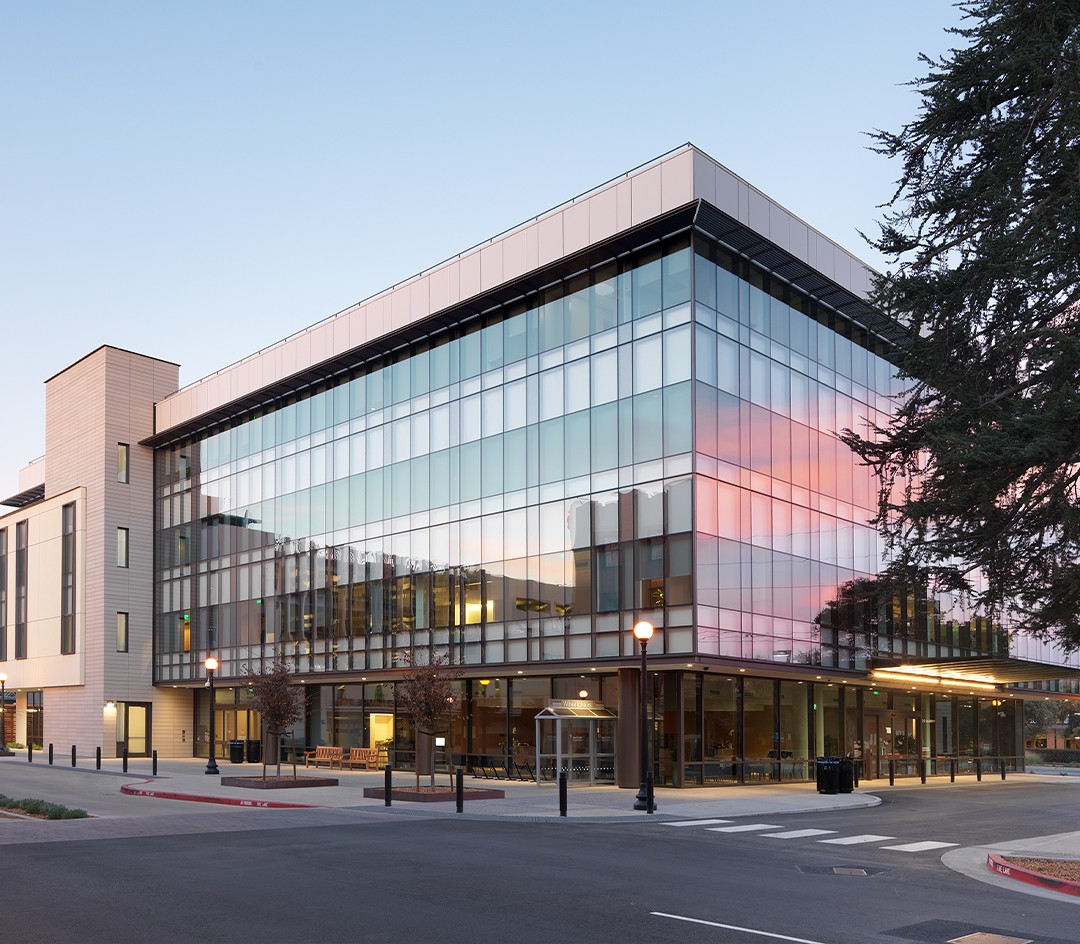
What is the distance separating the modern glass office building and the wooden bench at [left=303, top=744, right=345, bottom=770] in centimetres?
94

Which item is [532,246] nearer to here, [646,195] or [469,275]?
[469,275]

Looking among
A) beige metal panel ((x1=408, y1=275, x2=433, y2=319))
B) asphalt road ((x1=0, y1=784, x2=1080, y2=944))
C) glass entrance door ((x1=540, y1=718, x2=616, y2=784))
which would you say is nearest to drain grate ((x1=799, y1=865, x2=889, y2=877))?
asphalt road ((x1=0, y1=784, x2=1080, y2=944))

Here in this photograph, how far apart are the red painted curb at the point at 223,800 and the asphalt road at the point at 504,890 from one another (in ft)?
19.1

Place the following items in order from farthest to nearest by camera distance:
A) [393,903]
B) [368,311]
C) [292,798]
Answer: [368,311]
[292,798]
[393,903]

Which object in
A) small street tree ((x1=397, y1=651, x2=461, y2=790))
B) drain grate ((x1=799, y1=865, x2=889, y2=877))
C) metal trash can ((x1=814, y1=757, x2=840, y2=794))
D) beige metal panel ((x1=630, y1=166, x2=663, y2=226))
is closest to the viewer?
drain grate ((x1=799, y1=865, x2=889, y2=877))

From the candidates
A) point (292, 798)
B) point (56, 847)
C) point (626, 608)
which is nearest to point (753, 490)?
point (626, 608)

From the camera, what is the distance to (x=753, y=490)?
35938 millimetres

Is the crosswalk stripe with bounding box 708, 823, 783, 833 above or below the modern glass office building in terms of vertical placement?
below

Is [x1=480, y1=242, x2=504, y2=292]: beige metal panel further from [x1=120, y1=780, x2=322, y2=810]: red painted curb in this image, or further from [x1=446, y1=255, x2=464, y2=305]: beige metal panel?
[x1=120, y1=780, x2=322, y2=810]: red painted curb

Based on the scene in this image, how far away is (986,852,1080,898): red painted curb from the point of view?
47.9 ft

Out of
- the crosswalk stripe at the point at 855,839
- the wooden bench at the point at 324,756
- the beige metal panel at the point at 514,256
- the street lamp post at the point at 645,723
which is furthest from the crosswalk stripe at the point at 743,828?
the wooden bench at the point at 324,756

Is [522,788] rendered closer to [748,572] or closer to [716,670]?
[716,670]

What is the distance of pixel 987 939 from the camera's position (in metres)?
11.2

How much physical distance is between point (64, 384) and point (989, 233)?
53.9 m
